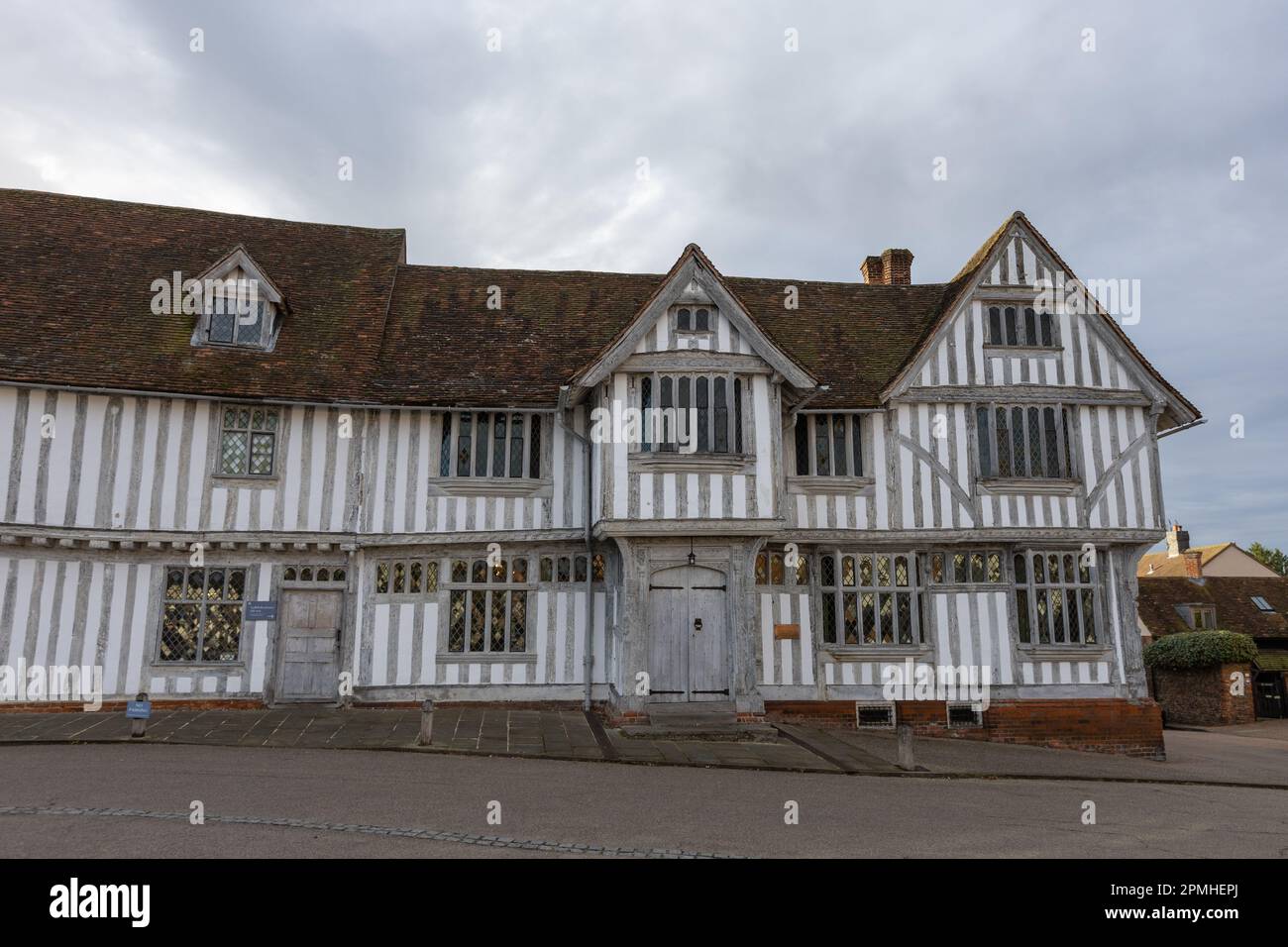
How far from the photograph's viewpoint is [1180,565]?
43.2 m

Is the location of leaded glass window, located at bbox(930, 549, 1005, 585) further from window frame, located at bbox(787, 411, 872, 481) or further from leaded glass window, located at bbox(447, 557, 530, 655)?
leaded glass window, located at bbox(447, 557, 530, 655)

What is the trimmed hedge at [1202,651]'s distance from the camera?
2952 centimetres

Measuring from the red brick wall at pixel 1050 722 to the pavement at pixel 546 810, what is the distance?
12.5 feet

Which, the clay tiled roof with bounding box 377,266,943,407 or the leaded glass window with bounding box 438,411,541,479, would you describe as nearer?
the leaded glass window with bounding box 438,411,541,479

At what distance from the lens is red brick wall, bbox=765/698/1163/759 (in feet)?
51.8

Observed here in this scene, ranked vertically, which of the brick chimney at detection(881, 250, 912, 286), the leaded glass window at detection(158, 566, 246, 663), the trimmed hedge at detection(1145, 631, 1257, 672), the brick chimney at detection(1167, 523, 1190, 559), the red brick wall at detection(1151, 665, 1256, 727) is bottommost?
the red brick wall at detection(1151, 665, 1256, 727)

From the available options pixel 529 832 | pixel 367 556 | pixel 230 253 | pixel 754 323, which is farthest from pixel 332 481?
pixel 529 832

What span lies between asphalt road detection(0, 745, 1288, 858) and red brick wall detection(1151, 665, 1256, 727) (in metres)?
→ 21.3

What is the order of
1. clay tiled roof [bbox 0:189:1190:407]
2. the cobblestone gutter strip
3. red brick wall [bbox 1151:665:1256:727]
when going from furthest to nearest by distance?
1. red brick wall [bbox 1151:665:1256:727]
2. clay tiled roof [bbox 0:189:1190:407]
3. the cobblestone gutter strip

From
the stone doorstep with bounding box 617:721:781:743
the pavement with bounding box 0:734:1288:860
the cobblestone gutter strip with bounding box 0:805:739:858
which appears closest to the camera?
the cobblestone gutter strip with bounding box 0:805:739:858

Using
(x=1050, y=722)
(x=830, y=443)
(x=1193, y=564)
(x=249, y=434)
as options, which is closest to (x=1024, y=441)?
(x=830, y=443)

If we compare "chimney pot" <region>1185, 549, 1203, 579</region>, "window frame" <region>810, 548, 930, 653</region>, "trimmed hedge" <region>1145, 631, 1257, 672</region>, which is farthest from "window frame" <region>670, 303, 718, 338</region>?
"chimney pot" <region>1185, 549, 1203, 579</region>

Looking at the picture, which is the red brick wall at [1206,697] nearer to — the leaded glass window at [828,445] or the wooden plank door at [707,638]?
the leaded glass window at [828,445]

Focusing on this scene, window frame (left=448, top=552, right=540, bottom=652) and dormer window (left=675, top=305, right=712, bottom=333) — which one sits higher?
dormer window (left=675, top=305, right=712, bottom=333)
